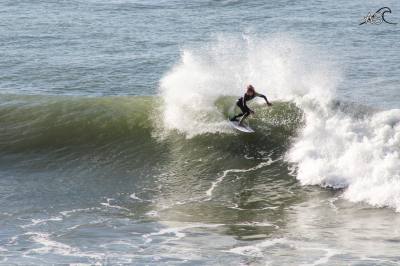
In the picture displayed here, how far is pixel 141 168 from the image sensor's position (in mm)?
20484

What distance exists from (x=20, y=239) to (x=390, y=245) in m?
7.27

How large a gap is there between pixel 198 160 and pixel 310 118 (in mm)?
3370

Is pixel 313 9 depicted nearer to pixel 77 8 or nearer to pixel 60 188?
pixel 77 8

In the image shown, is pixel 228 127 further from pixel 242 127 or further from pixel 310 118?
pixel 310 118

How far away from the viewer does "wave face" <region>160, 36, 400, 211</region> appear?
59.4 ft

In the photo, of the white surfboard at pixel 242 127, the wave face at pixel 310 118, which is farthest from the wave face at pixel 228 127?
the white surfboard at pixel 242 127

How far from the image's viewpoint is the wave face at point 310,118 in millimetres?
18109

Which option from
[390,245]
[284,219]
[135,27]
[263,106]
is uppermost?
[135,27]

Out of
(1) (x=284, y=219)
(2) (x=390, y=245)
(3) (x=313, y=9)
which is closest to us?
(2) (x=390, y=245)

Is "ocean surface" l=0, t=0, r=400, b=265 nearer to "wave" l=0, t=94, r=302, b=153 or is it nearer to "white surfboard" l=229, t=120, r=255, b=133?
"wave" l=0, t=94, r=302, b=153

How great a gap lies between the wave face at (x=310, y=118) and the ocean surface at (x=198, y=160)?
0.05m

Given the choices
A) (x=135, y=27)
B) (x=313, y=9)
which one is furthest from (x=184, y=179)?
(x=313, y=9)

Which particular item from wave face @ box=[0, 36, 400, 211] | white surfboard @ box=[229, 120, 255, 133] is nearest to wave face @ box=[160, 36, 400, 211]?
wave face @ box=[0, 36, 400, 211]

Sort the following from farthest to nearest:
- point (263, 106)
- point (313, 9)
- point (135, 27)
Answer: point (313, 9) < point (135, 27) < point (263, 106)
